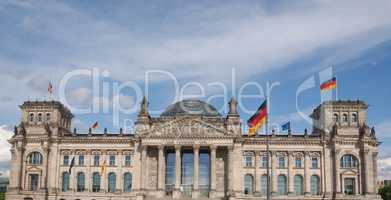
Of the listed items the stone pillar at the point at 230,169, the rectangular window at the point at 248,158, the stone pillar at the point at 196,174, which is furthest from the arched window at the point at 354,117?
the stone pillar at the point at 196,174

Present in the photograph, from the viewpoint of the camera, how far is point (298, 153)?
312 feet

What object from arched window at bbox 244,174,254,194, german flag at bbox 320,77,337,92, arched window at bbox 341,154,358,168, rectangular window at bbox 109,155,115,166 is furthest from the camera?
rectangular window at bbox 109,155,115,166

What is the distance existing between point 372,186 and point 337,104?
16.3 m

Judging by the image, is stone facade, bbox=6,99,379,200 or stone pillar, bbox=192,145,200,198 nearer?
stone pillar, bbox=192,145,200,198

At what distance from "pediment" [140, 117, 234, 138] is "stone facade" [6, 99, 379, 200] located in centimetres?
18

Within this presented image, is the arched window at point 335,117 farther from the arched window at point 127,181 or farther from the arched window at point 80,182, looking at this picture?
the arched window at point 80,182

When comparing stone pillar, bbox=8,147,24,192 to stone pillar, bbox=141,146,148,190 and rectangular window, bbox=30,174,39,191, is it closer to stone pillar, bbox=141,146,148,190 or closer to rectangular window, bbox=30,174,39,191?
rectangular window, bbox=30,174,39,191

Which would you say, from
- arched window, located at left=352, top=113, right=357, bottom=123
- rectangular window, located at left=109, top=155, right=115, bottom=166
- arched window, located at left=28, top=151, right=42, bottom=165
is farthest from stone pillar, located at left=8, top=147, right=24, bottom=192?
arched window, located at left=352, top=113, right=357, bottom=123

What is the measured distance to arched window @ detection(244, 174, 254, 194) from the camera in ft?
309

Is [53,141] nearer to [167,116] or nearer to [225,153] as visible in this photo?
[167,116]

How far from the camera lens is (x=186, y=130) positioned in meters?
92.8

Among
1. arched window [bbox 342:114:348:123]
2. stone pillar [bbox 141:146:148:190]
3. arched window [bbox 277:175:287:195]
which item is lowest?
arched window [bbox 277:175:287:195]

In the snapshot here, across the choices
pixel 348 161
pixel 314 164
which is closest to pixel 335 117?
pixel 348 161

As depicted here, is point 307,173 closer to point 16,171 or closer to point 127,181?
point 127,181
